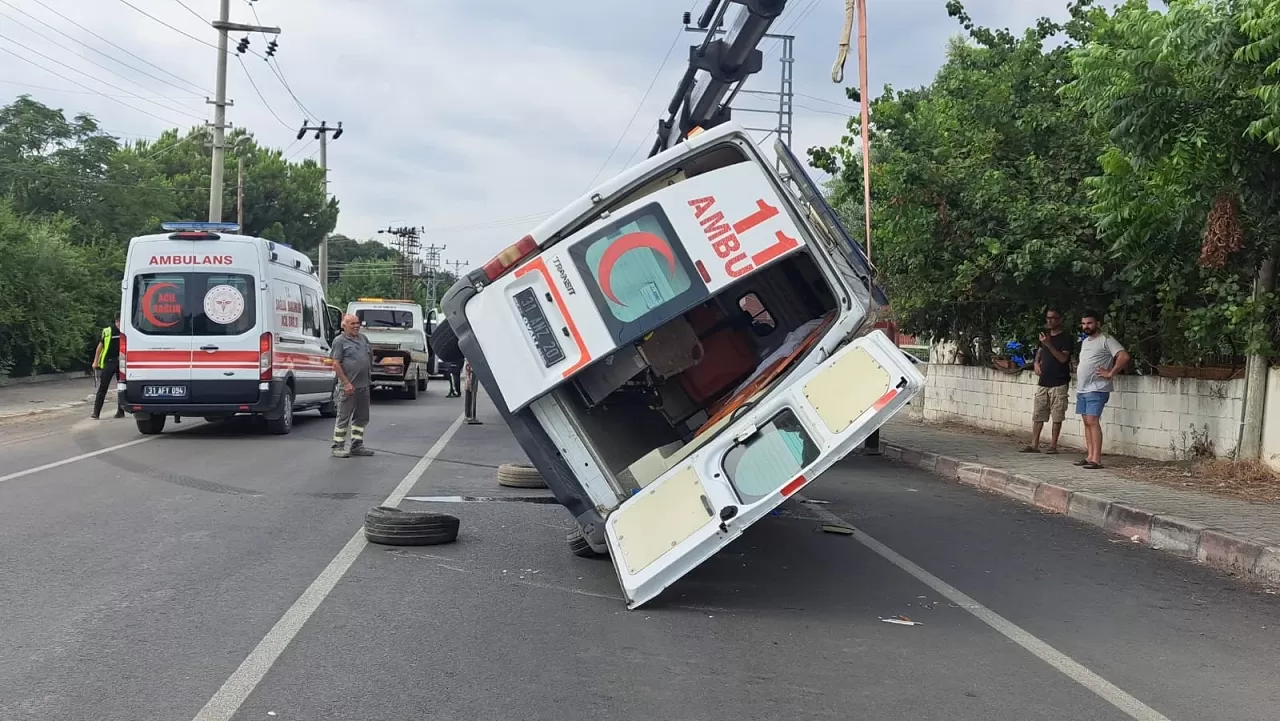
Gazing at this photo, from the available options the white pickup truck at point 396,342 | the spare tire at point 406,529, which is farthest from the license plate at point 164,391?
the white pickup truck at point 396,342

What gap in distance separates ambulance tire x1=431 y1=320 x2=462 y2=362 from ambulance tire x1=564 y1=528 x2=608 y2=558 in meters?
1.51

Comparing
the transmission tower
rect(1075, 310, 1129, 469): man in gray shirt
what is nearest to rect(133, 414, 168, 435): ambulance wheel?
rect(1075, 310, 1129, 469): man in gray shirt

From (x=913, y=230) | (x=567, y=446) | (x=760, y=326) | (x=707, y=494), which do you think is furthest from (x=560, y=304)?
(x=913, y=230)

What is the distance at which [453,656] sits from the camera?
16.8ft

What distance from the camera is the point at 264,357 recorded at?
1444cm

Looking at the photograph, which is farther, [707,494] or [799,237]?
[799,237]

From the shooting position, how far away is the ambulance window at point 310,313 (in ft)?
54.5

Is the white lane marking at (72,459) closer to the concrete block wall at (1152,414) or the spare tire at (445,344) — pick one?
the spare tire at (445,344)

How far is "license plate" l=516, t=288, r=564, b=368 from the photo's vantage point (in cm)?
648

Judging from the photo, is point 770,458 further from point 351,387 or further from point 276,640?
point 351,387

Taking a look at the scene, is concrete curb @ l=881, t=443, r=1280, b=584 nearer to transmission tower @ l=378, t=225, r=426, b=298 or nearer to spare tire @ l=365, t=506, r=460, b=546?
spare tire @ l=365, t=506, r=460, b=546

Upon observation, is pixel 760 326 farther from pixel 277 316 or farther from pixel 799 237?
pixel 277 316

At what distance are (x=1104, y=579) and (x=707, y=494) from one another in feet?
10.3

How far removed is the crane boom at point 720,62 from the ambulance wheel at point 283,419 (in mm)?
6673
